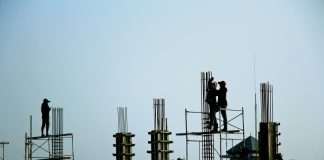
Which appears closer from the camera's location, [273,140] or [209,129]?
[273,140]

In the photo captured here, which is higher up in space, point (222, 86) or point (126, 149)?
point (222, 86)

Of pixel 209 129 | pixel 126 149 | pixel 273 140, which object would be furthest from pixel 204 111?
pixel 273 140

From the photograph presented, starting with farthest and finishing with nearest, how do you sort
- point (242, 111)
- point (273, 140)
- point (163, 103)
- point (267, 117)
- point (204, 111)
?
point (163, 103) → point (204, 111) → point (242, 111) → point (267, 117) → point (273, 140)

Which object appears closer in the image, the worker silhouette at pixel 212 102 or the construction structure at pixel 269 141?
the construction structure at pixel 269 141

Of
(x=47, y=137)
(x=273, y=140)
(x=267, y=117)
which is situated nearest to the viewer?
(x=273, y=140)

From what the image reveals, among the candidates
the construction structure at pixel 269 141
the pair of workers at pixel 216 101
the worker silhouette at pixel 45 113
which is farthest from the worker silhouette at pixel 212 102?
the worker silhouette at pixel 45 113

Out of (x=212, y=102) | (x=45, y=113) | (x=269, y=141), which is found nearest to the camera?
(x=269, y=141)

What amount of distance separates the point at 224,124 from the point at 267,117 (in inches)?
89.5

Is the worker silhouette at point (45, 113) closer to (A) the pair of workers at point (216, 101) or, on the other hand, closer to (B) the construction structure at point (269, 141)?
(A) the pair of workers at point (216, 101)

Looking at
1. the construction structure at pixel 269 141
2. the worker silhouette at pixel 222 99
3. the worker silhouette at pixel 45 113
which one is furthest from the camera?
the worker silhouette at pixel 45 113

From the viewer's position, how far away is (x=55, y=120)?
130ft

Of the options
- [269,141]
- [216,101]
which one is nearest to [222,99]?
[216,101]

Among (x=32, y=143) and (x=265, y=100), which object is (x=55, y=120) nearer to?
(x=32, y=143)

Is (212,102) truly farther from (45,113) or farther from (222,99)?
(45,113)
